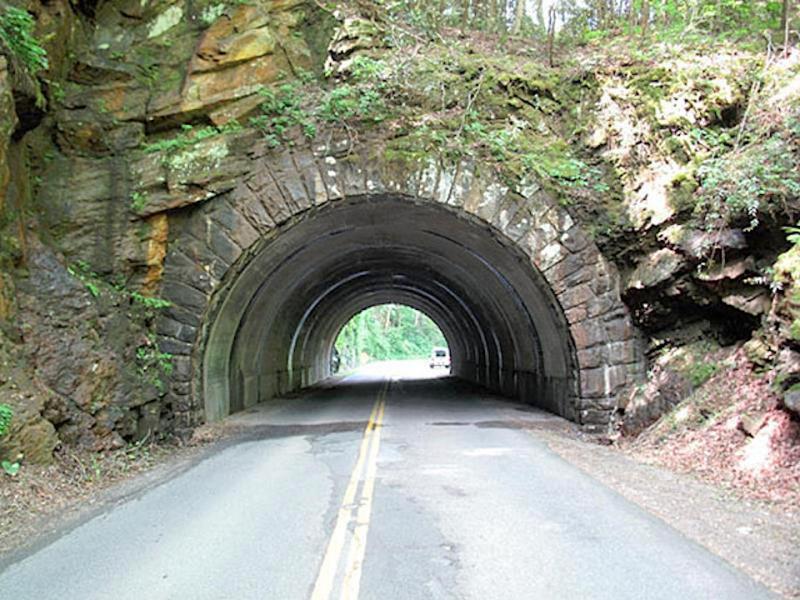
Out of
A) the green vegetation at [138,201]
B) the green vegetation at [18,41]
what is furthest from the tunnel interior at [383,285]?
the green vegetation at [18,41]

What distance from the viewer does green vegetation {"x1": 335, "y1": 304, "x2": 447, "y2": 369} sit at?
49.7 m

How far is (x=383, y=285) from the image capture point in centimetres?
2564

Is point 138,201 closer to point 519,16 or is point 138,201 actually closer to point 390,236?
point 390,236

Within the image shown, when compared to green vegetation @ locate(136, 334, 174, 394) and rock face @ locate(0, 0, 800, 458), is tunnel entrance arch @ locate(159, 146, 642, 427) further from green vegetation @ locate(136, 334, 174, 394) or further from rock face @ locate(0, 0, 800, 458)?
green vegetation @ locate(136, 334, 174, 394)

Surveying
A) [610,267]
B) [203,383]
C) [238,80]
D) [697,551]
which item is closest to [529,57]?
[610,267]

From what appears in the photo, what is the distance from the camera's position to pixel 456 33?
16438mm

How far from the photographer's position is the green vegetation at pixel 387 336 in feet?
163

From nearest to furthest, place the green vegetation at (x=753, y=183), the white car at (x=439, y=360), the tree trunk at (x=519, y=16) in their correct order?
the green vegetation at (x=753, y=183)
the tree trunk at (x=519, y=16)
the white car at (x=439, y=360)

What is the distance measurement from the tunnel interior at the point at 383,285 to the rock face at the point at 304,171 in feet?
2.01

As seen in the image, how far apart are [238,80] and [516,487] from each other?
9.66 meters

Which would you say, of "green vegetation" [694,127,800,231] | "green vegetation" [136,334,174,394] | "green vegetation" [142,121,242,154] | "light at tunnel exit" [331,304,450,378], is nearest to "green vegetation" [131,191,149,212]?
"green vegetation" [142,121,242,154]

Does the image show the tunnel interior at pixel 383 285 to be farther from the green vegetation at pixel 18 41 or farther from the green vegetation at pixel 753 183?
the green vegetation at pixel 18 41

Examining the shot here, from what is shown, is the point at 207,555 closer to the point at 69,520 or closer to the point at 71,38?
the point at 69,520

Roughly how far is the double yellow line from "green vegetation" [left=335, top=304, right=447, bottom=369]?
36.6 m
